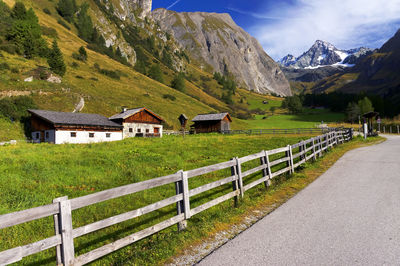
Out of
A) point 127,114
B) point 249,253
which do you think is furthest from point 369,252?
point 127,114

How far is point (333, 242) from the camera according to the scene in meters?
4.63

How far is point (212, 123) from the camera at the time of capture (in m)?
62.6

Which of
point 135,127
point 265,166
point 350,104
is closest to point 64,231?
point 265,166

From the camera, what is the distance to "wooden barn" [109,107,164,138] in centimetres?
4684

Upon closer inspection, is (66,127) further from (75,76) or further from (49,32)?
(49,32)

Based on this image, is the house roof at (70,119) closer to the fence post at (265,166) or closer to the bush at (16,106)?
the bush at (16,106)

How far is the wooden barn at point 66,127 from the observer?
3628 centimetres

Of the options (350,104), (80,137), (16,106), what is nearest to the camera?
(80,137)

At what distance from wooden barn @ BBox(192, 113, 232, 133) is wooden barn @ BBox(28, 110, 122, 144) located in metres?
26.7

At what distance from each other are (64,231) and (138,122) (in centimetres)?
4735

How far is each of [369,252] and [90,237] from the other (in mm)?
6145

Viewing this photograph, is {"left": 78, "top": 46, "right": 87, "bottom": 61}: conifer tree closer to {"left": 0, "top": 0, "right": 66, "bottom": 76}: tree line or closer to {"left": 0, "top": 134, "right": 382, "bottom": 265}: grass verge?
{"left": 0, "top": 0, "right": 66, "bottom": 76}: tree line

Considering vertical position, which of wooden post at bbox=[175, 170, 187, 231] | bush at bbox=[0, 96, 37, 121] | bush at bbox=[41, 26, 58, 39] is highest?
bush at bbox=[41, 26, 58, 39]

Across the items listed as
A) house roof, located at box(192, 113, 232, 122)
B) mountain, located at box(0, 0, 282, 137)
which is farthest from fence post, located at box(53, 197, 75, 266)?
house roof, located at box(192, 113, 232, 122)
